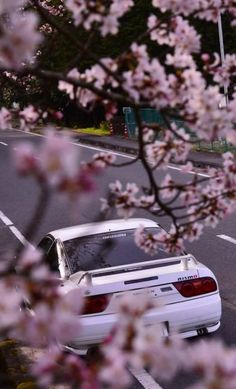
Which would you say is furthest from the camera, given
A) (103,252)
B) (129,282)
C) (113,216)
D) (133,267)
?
(113,216)

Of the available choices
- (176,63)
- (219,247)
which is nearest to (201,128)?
(176,63)

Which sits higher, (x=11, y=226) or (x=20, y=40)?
(x=20, y=40)

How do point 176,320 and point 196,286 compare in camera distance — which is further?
point 196,286

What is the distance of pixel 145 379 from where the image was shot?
6.20 meters

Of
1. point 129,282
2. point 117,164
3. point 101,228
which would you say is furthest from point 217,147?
point 117,164

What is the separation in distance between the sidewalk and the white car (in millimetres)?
12599

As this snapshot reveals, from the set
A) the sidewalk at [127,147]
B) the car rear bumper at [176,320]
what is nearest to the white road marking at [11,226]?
the sidewalk at [127,147]

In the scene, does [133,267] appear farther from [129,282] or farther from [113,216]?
[113,216]

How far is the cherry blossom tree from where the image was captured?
1.67 metres

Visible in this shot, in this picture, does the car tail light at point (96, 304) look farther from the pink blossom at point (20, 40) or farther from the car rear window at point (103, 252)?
the pink blossom at point (20, 40)

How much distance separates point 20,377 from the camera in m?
6.10

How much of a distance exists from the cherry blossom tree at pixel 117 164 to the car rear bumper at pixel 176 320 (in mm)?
2242

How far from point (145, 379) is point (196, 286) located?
1053mm

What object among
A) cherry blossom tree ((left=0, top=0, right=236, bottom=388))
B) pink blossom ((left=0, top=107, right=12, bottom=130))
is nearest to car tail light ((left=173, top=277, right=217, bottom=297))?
cherry blossom tree ((left=0, top=0, right=236, bottom=388))
